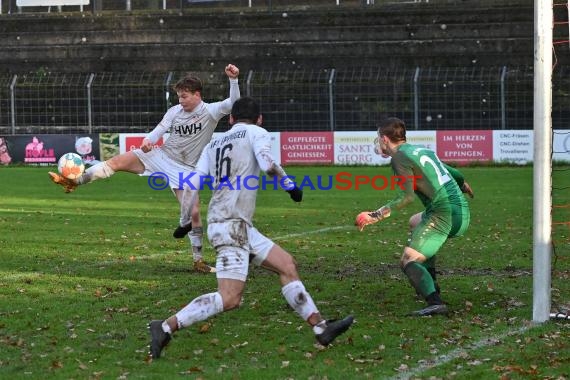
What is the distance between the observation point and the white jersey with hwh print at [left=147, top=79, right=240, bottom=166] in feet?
38.7

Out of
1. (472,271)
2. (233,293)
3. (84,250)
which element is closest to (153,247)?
(84,250)

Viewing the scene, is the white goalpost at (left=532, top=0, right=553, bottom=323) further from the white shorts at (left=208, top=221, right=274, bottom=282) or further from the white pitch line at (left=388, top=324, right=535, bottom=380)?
the white shorts at (left=208, top=221, right=274, bottom=282)

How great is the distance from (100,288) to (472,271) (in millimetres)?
3976

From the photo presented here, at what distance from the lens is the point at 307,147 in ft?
110

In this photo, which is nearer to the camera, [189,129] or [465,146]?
[189,129]

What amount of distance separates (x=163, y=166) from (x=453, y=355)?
546 centimetres

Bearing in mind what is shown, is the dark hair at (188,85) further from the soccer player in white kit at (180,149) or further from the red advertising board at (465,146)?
the red advertising board at (465,146)

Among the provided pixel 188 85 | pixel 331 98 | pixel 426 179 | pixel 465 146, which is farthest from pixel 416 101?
pixel 426 179

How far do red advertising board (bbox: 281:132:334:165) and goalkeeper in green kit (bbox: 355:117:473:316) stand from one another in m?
23.7

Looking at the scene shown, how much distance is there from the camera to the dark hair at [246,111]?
781 centimetres

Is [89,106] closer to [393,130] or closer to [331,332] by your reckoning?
[393,130]

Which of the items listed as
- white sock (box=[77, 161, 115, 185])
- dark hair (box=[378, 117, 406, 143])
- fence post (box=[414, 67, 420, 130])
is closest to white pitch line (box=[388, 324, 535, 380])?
dark hair (box=[378, 117, 406, 143])

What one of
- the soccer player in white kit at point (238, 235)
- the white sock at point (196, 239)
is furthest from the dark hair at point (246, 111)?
the white sock at point (196, 239)

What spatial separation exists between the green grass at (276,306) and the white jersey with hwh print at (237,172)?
101cm
